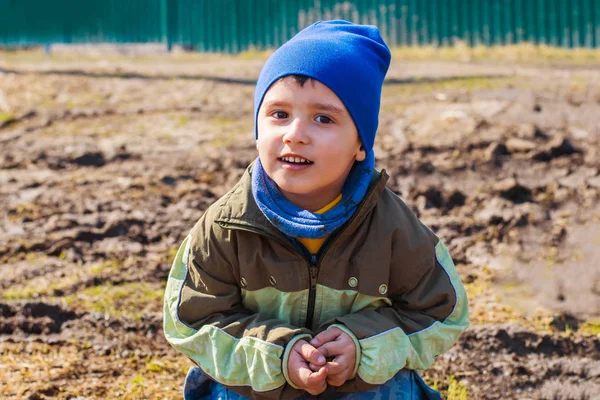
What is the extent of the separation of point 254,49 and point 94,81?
4201 mm

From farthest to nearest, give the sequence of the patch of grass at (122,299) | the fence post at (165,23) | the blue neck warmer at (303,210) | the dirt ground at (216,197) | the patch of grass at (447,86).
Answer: the fence post at (165,23) < the patch of grass at (447,86) < the patch of grass at (122,299) < the dirt ground at (216,197) < the blue neck warmer at (303,210)

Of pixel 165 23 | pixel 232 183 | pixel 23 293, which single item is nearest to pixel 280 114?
pixel 23 293

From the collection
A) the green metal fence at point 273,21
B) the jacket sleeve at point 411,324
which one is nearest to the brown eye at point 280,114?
the jacket sleeve at point 411,324

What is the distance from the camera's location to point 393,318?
2.61 m

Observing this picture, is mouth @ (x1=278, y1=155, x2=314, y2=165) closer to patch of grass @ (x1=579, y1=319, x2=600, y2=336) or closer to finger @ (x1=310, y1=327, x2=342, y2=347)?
finger @ (x1=310, y1=327, x2=342, y2=347)

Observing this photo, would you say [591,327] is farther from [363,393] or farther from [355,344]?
[355,344]

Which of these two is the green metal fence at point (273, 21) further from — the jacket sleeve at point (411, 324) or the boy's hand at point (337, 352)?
the boy's hand at point (337, 352)

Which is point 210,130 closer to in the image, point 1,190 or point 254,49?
point 1,190

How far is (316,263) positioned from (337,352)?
28 cm

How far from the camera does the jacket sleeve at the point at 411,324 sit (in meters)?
2.50

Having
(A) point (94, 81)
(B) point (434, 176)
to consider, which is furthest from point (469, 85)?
(A) point (94, 81)

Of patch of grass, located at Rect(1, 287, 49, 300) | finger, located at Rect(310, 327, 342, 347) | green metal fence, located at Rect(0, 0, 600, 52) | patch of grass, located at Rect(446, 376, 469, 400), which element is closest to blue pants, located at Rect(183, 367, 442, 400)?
finger, located at Rect(310, 327, 342, 347)

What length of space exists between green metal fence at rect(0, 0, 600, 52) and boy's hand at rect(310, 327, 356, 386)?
9.11 metres

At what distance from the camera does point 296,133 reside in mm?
2451
